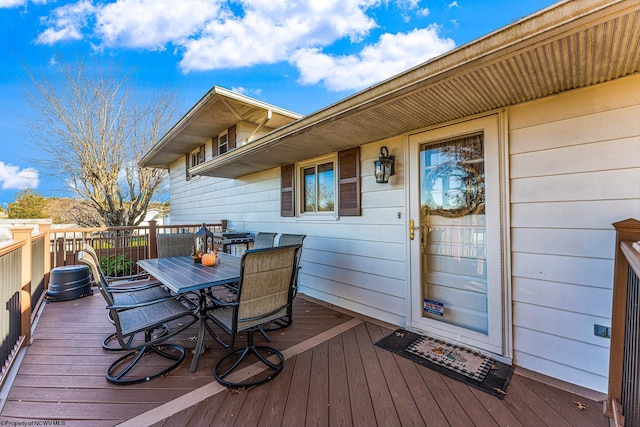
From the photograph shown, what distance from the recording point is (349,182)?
146 inches

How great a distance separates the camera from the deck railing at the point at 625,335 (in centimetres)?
141

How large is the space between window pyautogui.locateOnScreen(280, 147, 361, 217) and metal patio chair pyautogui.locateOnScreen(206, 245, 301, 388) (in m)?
1.64

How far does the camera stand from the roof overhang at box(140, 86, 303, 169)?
4949 mm

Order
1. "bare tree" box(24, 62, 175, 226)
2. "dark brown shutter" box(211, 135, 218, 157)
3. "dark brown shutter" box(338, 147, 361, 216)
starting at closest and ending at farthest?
"dark brown shutter" box(338, 147, 361, 216), "dark brown shutter" box(211, 135, 218, 157), "bare tree" box(24, 62, 175, 226)

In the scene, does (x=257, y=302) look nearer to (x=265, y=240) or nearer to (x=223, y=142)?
(x=265, y=240)

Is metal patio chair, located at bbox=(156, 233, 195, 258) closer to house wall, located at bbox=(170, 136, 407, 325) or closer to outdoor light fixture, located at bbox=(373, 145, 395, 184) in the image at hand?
house wall, located at bbox=(170, 136, 407, 325)

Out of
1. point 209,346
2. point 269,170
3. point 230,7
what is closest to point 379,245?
point 209,346

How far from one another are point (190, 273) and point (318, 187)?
232cm

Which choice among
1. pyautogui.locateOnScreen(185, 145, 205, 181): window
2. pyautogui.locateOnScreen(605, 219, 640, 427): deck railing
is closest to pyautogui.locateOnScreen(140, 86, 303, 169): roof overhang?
pyautogui.locateOnScreen(185, 145, 205, 181): window

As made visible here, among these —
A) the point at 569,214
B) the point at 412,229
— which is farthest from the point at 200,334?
the point at 569,214

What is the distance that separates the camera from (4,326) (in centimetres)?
220

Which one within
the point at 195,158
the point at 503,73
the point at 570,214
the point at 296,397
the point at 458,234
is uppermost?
the point at 195,158

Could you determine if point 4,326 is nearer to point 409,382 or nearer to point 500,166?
point 409,382

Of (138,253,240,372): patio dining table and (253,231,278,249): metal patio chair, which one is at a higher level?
(253,231,278,249): metal patio chair
